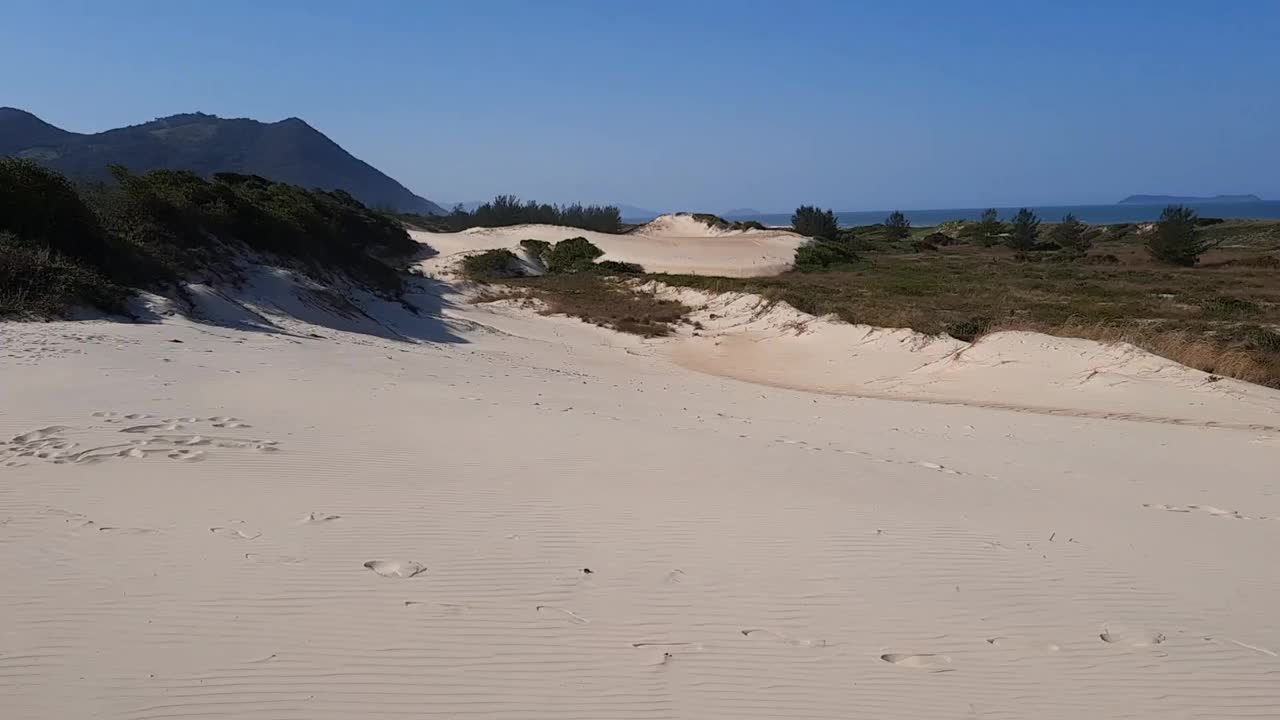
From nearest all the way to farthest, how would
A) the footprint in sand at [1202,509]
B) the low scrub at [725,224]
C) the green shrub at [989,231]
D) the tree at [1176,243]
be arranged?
the footprint in sand at [1202,509] → the tree at [1176,243] → the green shrub at [989,231] → the low scrub at [725,224]

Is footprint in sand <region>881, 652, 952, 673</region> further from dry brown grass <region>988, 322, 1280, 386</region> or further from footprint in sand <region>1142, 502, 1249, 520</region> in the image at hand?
dry brown grass <region>988, 322, 1280, 386</region>

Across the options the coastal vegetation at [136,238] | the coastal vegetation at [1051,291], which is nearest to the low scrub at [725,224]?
the coastal vegetation at [1051,291]

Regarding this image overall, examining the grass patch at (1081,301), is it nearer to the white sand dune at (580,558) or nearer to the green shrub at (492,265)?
the white sand dune at (580,558)

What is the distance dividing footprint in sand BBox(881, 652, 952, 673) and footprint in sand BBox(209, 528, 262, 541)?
348 cm

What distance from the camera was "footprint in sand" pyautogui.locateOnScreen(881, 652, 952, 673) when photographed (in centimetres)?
370

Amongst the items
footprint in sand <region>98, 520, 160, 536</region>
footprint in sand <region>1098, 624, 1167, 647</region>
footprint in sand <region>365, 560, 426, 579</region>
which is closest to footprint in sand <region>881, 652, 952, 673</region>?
footprint in sand <region>1098, 624, 1167, 647</region>

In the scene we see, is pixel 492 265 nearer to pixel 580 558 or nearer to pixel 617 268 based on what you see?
pixel 617 268

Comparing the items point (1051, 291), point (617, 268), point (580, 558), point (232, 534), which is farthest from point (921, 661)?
point (617, 268)

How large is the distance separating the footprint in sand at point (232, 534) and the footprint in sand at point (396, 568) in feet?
2.55

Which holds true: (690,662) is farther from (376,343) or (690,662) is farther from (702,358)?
(702,358)

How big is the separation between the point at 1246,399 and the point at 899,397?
5.06 m

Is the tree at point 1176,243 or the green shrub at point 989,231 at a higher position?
the green shrub at point 989,231

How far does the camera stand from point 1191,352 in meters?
14.5

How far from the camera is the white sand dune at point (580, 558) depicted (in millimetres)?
3355
